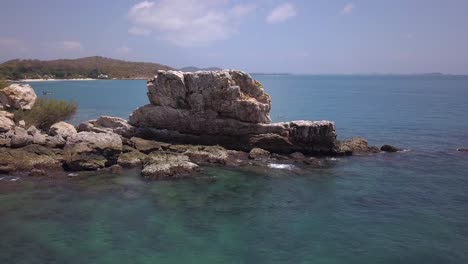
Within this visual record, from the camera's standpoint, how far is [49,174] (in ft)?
118

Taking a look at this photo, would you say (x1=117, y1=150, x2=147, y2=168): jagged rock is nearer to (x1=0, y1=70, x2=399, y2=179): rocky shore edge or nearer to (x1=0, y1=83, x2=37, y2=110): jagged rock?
(x1=0, y1=70, x2=399, y2=179): rocky shore edge

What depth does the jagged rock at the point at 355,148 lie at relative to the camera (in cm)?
4678

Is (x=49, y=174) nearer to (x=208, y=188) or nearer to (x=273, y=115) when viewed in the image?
(x=208, y=188)

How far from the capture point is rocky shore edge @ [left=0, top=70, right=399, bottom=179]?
41.9 meters

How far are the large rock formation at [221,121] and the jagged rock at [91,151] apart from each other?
718 centimetres

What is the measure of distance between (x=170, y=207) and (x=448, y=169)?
28.5 m

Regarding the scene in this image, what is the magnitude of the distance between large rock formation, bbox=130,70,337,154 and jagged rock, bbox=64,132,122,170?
23.5 feet

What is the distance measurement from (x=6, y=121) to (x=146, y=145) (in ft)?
49.5

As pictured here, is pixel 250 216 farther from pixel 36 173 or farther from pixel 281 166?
pixel 36 173

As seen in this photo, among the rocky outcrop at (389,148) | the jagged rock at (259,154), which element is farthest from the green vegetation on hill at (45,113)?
the rocky outcrop at (389,148)

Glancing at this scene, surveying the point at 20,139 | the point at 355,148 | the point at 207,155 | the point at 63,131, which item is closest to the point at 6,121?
the point at 20,139

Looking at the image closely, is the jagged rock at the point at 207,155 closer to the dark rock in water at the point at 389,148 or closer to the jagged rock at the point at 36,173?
the jagged rock at the point at 36,173

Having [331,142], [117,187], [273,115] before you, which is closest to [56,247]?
[117,187]

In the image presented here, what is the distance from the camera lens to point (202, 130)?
1826 inches
